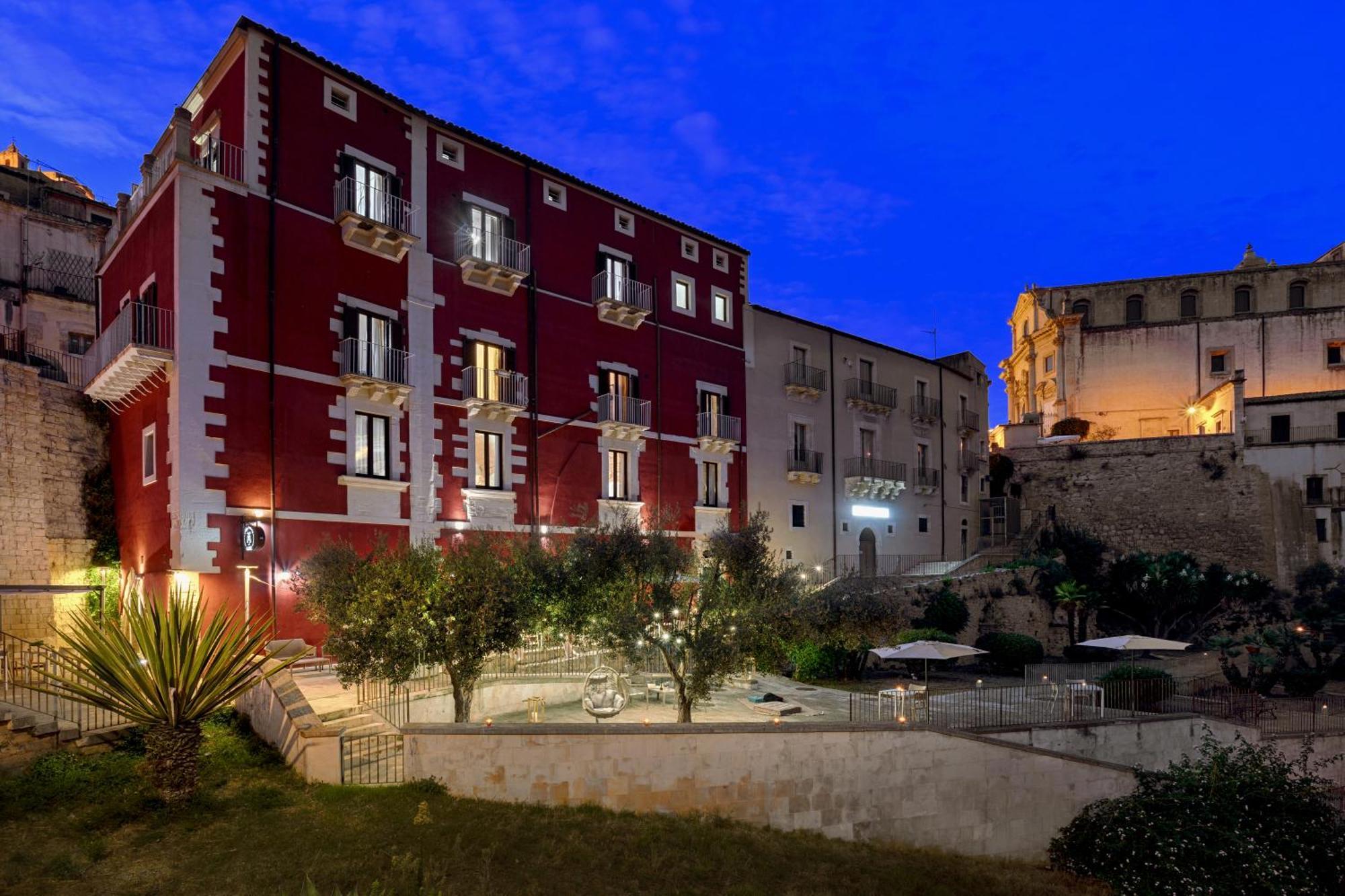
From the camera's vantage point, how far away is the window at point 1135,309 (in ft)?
180

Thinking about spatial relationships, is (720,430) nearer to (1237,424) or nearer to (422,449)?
(422,449)

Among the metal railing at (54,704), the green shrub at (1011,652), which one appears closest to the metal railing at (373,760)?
the metal railing at (54,704)

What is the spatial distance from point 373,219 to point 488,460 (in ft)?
25.7

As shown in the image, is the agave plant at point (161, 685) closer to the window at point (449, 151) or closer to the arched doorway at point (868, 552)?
the window at point (449, 151)

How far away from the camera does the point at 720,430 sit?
32625 mm

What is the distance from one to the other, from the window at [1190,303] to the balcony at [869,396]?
27.8 meters

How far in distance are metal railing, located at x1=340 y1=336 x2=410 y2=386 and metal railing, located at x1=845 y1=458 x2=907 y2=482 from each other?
71.9 feet

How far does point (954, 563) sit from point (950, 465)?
7.20 meters

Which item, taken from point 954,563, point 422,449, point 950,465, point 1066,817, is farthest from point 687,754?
point 950,465

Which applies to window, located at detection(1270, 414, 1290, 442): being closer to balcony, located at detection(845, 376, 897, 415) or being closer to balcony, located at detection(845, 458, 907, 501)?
balcony, located at detection(845, 458, 907, 501)

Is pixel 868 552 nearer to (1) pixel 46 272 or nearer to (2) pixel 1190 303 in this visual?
(2) pixel 1190 303

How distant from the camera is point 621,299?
29.7m

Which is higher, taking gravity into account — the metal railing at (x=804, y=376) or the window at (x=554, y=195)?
the window at (x=554, y=195)

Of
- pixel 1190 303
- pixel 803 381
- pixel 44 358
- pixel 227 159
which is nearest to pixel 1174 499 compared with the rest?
pixel 1190 303
